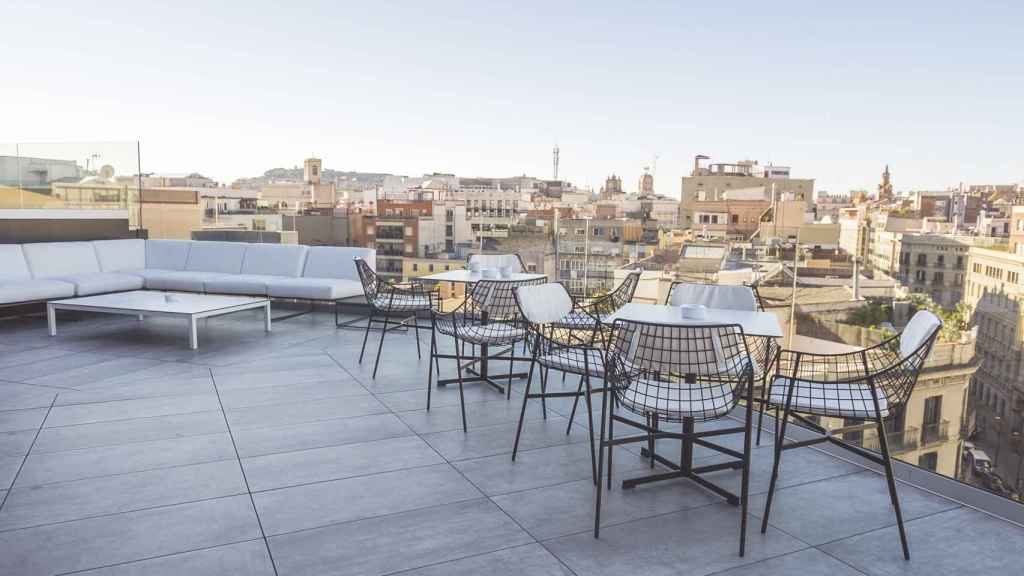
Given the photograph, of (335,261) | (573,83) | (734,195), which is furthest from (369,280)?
(573,83)

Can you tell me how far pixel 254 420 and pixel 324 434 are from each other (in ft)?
1.73

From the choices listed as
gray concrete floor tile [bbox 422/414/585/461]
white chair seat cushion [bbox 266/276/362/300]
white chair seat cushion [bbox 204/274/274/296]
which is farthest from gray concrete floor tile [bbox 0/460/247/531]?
white chair seat cushion [bbox 204/274/274/296]

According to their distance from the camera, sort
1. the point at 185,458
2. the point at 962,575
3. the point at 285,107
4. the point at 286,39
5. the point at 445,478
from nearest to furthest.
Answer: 1. the point at 962,575
2. the point at 445,478
3. the point at 185,458
4. the point at 286,39
5. the point at 285,107

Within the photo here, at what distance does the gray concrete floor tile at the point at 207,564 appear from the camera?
2.23 meters

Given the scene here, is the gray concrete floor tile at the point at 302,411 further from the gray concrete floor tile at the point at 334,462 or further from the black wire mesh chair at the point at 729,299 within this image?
the black wire mesh chair at the point at 729,299

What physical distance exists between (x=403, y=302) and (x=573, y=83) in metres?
10.2

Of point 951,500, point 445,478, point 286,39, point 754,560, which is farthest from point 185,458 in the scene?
point 286,39

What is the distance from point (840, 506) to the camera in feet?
9.19

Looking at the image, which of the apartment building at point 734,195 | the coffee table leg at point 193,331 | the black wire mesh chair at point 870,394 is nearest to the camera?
the black wire mesh chair at point 870,394

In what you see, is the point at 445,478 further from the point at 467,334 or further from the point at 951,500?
the point at 951,500

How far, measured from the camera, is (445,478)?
121 inches

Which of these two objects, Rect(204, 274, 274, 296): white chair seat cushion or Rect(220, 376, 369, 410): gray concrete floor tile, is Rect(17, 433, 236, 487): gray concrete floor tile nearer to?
Rect(220, 376, 369, 410): gray concrete floor tile

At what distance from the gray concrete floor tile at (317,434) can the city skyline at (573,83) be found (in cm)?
497

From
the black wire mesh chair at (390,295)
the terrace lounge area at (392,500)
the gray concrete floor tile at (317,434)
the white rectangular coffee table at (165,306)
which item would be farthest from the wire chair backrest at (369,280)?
the gray concrete floor tile at (317,434)
